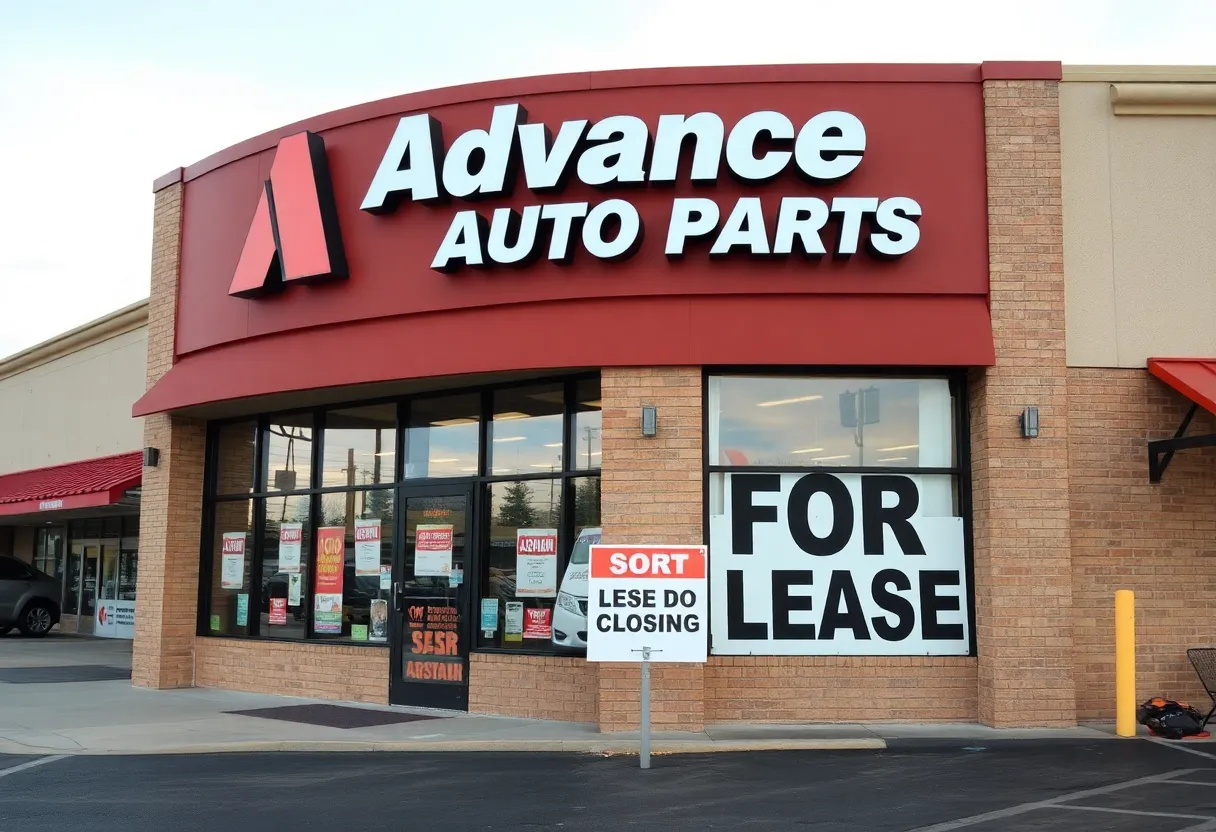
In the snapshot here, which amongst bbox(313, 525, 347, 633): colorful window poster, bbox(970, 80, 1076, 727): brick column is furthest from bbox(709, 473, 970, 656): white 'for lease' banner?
bbox(313, 525, 347, 633): colorful window poster

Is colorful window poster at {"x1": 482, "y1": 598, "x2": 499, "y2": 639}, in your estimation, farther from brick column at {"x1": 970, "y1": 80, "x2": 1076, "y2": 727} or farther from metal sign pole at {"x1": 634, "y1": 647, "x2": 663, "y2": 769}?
brick column at {"x1": 970, "y1": 80, "x2": 1076, "y2": 727}

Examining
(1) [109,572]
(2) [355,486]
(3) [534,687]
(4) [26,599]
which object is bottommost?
(3) [534,687]

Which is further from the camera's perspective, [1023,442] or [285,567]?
[285,567]

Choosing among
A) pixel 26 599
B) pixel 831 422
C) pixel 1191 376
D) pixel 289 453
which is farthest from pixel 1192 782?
pixel 26 599

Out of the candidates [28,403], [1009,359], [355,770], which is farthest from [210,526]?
[28,403]

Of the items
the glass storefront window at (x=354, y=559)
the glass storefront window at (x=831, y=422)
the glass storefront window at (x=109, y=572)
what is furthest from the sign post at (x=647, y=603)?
the glass storefront window at (x=109, y=572)

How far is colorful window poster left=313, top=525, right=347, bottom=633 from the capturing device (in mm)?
14773

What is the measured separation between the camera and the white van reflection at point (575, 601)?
497 inches

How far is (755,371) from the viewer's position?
12.5 metres

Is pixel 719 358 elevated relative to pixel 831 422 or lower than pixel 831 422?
elevated

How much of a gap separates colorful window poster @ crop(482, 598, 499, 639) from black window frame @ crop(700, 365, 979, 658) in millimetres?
2581

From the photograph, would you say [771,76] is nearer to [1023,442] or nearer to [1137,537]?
[1023,442]

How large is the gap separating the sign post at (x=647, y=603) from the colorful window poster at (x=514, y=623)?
289 centimetres

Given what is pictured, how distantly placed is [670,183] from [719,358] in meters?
1.87
